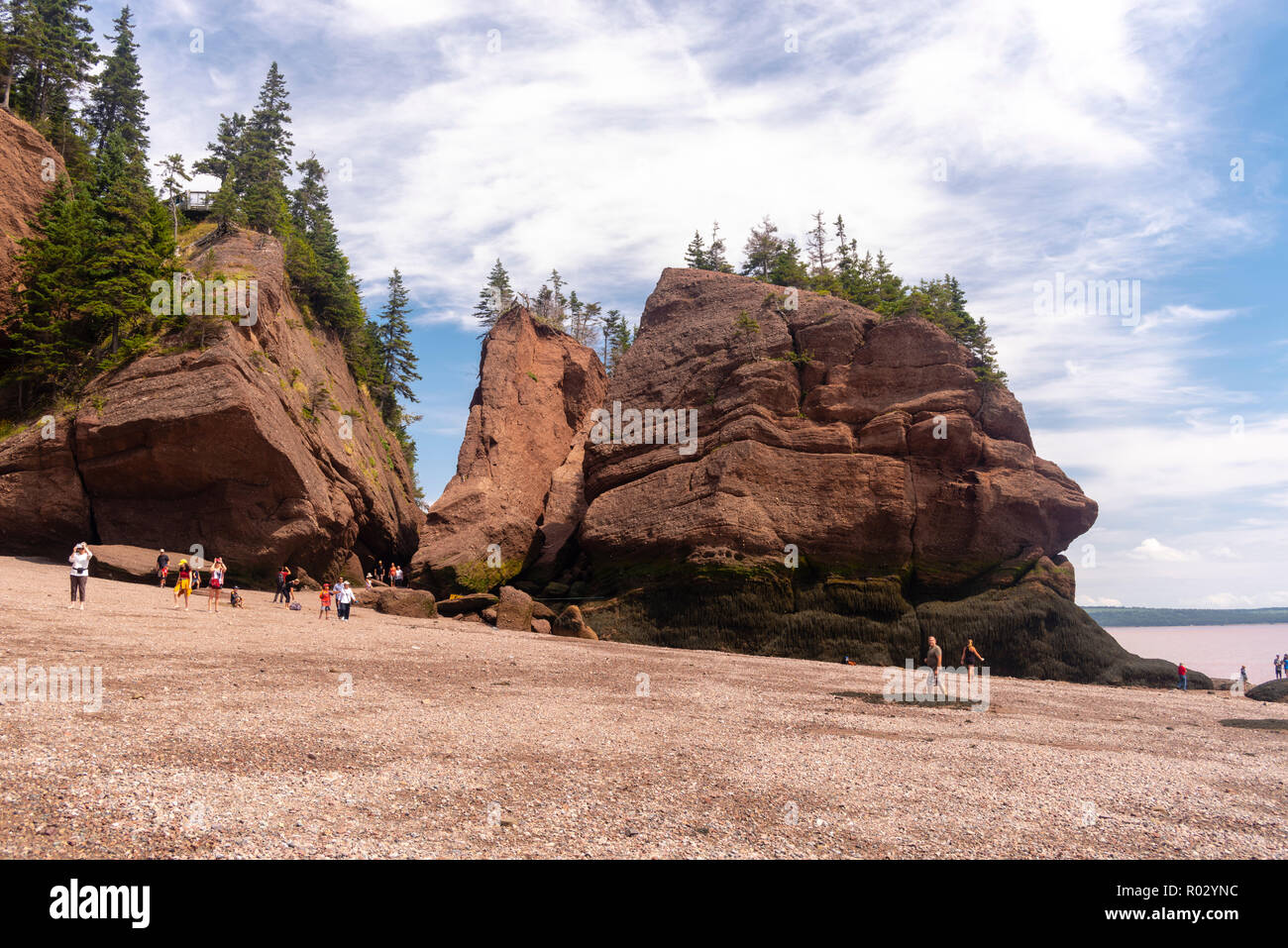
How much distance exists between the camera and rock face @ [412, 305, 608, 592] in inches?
1567

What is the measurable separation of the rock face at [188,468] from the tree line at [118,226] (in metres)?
2.90

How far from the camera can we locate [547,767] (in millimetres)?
8594

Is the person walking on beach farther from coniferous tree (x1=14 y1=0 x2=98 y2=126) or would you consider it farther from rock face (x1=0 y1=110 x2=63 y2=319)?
coniferous tree (x1=14 y1=0 x2=98 y2=126)

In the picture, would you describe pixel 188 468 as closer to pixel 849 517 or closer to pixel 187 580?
pixel 187 580

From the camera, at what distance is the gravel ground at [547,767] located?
19.8 ft

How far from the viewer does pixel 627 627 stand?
32.0 metres

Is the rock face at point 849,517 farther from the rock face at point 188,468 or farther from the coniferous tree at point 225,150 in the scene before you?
the coniferous tree at point 225,150

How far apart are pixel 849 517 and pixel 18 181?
46846 mm

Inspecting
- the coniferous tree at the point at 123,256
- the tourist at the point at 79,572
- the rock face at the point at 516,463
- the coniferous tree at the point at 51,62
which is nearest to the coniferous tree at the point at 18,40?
the coniferous tree at the point at 51,62

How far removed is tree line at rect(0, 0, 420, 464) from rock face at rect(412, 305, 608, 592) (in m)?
11.5

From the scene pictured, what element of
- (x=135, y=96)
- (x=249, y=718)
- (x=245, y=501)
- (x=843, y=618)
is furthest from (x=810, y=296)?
(x=135, y=96)

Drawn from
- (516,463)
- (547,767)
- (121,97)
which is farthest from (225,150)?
(547,767)

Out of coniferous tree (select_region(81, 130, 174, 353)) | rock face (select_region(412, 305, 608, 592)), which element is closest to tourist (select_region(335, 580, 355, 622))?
rock face (select_region(412, 305, 608, 592))
